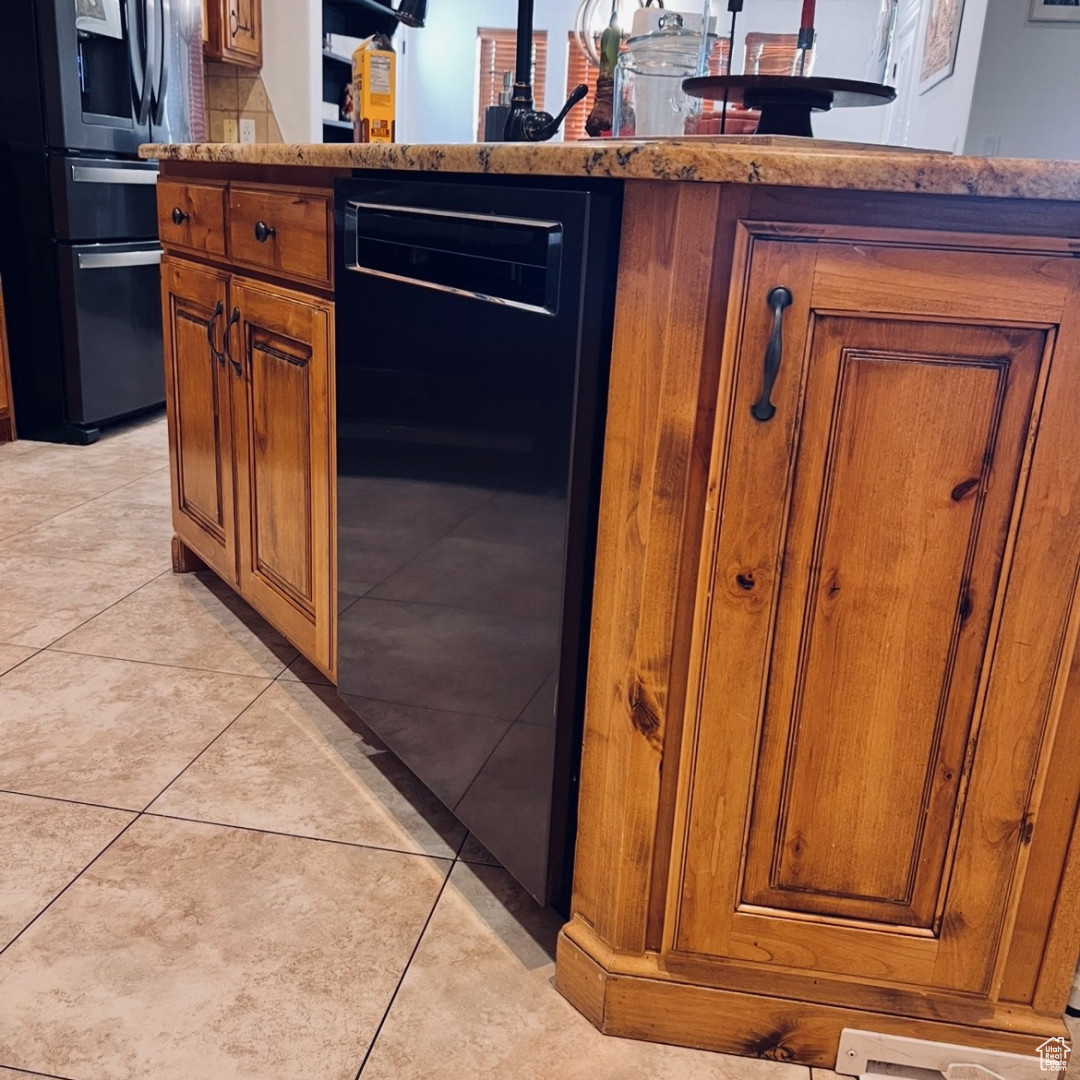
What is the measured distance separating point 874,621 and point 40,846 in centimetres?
114

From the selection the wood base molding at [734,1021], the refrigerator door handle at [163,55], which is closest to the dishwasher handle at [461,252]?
the wood base molding at [734,1021]

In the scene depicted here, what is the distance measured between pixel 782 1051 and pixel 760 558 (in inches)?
Result: 21.9

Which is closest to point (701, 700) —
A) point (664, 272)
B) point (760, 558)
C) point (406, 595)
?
point (760, 558)

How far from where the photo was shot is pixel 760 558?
3.12 feet

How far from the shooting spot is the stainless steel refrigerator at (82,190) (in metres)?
3.26

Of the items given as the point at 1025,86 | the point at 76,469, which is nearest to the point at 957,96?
the point at 1025,86

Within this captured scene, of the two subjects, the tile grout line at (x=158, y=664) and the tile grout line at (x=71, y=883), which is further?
the tile grout line at (x=158, y=664)

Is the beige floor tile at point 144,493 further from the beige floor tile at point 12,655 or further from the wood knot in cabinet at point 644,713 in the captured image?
the wood knot in cabinet at point 644,713

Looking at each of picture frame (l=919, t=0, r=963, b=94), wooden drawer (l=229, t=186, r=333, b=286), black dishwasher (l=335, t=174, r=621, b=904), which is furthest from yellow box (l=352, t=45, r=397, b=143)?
picture frame (l=919, t=0, r=963, b=94)

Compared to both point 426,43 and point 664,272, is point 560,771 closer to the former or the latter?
point 664,272

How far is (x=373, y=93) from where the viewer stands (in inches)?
85.7

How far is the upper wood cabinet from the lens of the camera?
4.12 m

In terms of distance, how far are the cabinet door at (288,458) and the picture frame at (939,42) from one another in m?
4.33

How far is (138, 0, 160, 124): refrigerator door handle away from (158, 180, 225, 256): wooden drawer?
169 centimetres
